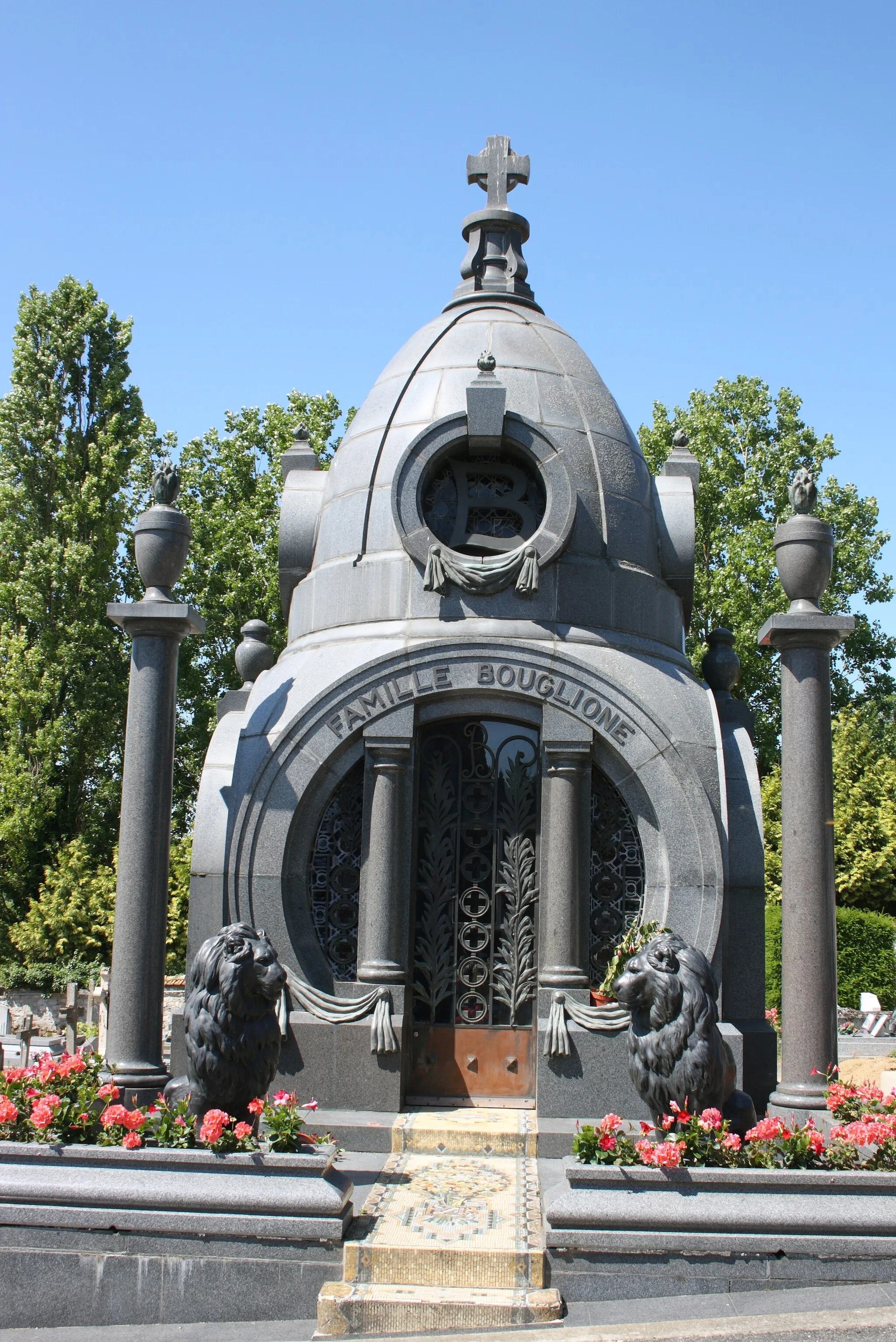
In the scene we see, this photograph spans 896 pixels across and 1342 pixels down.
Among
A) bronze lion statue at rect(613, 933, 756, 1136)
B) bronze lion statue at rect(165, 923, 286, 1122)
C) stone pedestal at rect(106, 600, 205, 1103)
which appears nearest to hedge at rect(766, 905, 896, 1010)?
stone pedestal at rect(106, 600, 205, 1103)

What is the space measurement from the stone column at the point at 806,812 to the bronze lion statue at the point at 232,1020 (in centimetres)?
439

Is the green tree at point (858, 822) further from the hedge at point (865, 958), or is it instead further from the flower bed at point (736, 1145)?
the flower bed at point (736, 1145)

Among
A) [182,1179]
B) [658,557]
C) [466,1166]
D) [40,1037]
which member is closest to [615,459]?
[658,557]

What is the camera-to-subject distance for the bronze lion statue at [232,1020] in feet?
27.0

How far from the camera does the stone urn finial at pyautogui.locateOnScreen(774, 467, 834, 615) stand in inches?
442

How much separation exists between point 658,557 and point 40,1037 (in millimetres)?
14114

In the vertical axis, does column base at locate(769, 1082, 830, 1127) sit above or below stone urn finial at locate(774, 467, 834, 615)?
below

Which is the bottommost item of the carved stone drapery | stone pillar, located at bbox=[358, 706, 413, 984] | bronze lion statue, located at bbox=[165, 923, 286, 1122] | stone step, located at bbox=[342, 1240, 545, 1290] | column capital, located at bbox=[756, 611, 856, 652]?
stone step, located at bbox=[342, 1240, 545, 1290]

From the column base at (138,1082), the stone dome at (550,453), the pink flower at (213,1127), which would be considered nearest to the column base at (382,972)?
the column base at (138,1082)

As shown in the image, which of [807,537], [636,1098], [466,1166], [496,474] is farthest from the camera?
[496,474]

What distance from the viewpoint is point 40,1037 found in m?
20.6

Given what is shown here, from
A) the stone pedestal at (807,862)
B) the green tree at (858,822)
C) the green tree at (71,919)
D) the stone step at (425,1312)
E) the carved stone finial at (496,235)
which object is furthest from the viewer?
the green tree at (858,822)

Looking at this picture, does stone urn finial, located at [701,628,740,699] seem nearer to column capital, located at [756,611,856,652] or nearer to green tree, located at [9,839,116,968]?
column capital, located at [756,611,856,652]

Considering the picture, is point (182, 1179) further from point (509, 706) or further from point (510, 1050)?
point (509, 706)
